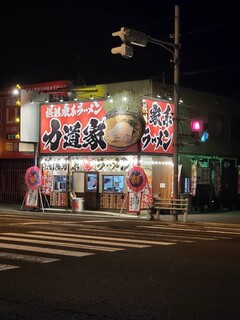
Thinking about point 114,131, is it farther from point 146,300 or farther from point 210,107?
point 146,300

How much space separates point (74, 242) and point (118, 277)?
4.74m

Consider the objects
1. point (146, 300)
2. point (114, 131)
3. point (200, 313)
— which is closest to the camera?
point (200, 313)

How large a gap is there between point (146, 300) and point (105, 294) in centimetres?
72

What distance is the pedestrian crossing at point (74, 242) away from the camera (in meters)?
11.6

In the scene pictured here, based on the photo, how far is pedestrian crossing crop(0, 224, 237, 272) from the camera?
38.0 feet

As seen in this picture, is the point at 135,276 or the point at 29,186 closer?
the point at 135,276

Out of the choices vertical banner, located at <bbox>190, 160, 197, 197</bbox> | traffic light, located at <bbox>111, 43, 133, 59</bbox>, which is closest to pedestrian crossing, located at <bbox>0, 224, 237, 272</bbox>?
traffic light, located at <bbox>111, 43, 133, 59</bbox>

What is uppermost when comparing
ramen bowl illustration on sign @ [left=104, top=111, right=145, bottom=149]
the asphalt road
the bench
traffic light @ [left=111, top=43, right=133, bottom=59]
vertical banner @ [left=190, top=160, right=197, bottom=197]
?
traffic light @ [left=111, top=43, right=133, bottom=59]

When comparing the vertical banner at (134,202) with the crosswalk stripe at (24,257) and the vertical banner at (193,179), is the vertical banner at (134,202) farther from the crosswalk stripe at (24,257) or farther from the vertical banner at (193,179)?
the crosswalk stripe at (24,257)

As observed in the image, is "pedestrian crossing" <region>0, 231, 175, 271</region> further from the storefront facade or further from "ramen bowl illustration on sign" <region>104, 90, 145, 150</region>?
"ramen bowl illustration on sign" <region>104, 90, 145, 150</region>

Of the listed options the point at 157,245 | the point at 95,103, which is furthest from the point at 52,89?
the point at 157,245

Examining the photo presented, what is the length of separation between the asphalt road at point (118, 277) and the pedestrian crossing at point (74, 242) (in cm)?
2

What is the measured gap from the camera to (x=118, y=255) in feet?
38.6

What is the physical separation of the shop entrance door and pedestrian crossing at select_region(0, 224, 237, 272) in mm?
10911
